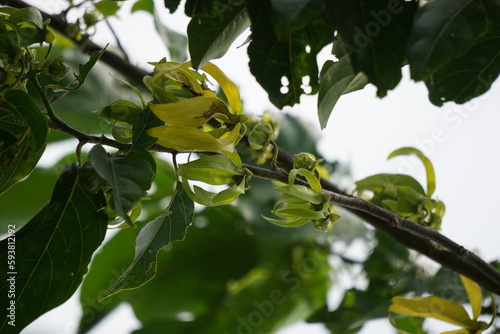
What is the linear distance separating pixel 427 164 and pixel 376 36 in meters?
0.23

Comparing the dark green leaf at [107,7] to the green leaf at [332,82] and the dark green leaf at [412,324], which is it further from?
the dark green leaf at [412,324]

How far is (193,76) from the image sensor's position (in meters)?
0.37

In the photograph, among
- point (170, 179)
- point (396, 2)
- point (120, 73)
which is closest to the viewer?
point (396, 2)

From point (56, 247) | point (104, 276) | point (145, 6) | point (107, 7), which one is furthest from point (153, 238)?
point (104, 276)

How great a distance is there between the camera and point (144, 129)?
1.10 feet

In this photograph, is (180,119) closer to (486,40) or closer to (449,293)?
(486,40)

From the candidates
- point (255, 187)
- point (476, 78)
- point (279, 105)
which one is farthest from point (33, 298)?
point (255, 187)

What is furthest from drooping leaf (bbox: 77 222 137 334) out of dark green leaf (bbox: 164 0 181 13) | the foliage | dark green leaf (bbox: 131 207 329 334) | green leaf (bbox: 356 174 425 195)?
dark green leaf (bbox: 164 0 181 13)

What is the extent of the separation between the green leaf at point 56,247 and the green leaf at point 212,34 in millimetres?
108

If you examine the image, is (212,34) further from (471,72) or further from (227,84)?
(471,72)

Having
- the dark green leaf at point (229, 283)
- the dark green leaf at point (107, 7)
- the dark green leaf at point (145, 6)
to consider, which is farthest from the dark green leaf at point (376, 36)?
the dark green leaf at point (229, 283)

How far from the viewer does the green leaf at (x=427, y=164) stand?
19.0 inches

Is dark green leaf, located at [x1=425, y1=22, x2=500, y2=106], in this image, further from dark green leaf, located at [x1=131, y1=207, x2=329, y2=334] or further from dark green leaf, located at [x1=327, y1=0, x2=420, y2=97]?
dark green leaf, located at [x1=131, y1=207, x2=329, y2=334]

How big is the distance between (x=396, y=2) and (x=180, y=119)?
5.5 inches
